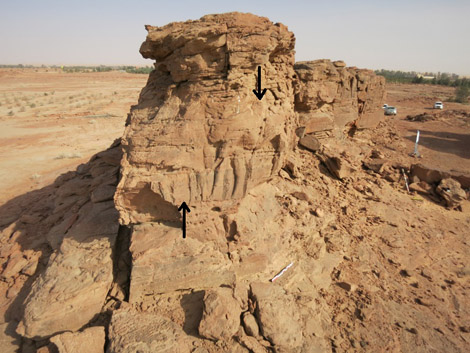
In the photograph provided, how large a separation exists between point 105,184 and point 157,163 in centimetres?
260

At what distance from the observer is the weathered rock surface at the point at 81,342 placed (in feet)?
11.6

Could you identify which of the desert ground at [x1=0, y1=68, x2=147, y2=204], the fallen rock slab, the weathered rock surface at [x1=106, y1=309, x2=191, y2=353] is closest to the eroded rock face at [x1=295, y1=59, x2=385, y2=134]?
the fallen rock slab

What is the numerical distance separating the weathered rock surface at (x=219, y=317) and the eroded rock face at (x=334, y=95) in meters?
5.92

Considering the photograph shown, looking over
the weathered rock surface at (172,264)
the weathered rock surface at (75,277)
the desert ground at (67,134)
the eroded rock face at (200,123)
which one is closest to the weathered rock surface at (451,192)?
the desert ground at (67,134)

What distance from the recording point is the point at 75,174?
805cm

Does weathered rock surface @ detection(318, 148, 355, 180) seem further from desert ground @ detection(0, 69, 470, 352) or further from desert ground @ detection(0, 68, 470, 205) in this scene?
desert ground @ detection(0, 68, 470, 205)

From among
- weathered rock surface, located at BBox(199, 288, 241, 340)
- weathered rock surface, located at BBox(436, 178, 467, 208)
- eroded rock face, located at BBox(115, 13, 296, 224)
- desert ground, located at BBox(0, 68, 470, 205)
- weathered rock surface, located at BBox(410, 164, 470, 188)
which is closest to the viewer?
weathered rock surface, located at BBox(199, 288, 241, 340)

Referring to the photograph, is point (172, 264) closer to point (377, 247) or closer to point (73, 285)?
point (73, 285)

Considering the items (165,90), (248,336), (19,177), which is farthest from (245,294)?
(19,177)

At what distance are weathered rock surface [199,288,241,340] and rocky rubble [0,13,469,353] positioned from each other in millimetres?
19

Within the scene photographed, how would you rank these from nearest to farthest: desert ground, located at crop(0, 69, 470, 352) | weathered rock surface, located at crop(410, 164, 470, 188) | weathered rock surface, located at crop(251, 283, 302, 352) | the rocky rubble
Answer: weathered rock surface, located at crop(251, 283, 302, 352) < the rocky rubble < desert ground, located at crop(0, 69, 470, 352) < weathered rock surface, located at crop(410, 164, 470, 188)

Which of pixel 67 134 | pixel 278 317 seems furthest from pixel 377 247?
pixel 67 134

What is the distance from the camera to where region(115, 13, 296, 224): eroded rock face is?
13.7 feet

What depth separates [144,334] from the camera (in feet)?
12.0
